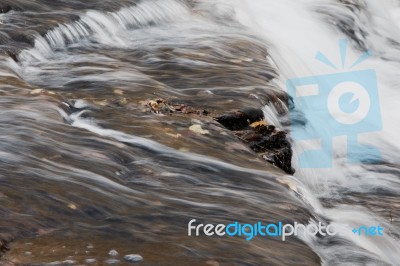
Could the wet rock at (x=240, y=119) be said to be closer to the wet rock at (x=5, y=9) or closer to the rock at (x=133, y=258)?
the rock at (x=133, y=258)

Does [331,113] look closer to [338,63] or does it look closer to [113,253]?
[338,63]

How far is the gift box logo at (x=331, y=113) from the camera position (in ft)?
27.3

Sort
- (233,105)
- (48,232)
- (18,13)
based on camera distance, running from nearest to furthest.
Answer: (48,232) → (233,105) → (18,13)

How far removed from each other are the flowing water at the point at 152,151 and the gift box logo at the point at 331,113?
0.14 m

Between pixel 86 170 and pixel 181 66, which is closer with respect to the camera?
pixel 86 170

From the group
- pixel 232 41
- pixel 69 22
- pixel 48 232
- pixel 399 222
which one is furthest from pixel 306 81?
pixel 48 232

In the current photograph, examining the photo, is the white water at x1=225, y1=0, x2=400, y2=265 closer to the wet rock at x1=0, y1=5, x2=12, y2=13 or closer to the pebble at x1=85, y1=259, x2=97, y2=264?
the pebble at x1=85, y1=259, x2=97, y2=264

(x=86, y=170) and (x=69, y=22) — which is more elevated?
(x=69, y=22)

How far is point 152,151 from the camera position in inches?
238

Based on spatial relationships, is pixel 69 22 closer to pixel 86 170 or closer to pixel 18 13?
pixel 18 13

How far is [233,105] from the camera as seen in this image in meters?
7.41

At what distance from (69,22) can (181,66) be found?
183cm

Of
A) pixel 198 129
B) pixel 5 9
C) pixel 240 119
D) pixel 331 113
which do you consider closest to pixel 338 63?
pixel 331 113

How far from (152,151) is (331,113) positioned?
162 inches
